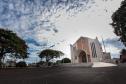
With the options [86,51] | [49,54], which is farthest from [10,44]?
[49,54]

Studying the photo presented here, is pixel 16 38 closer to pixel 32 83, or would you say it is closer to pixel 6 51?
pixel 6 51

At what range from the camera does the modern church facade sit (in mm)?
58619

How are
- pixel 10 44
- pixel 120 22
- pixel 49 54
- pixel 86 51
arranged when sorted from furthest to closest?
pixel 49 54, pixel 86 51, pixel 10 44, pixel 120 22

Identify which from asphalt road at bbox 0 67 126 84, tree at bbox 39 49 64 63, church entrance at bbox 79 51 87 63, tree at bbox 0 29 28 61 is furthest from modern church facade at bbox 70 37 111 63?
asphalt road at bbox 0 67 126 84

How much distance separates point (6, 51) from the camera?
43.1 m

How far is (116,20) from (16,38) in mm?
30872

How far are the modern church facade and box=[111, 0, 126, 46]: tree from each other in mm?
35745

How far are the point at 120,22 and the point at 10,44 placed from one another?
29930mm

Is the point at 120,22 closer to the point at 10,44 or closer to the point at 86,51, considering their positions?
the point at 10,44

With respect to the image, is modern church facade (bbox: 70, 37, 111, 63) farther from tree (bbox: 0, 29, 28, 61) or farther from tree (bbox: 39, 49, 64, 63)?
tree (bbox: 0, 29, 28, 61)

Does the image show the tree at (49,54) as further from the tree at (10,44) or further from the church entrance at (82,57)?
the tree at (10,44)

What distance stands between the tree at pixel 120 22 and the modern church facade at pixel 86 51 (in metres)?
35.7

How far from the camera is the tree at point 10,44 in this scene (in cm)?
4110

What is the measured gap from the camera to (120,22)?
69.2ft
